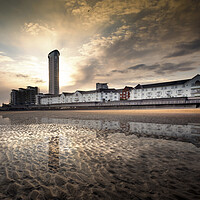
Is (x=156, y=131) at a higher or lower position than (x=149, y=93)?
lower

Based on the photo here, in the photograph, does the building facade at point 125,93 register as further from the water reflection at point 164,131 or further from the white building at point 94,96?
the water reflection at point 164,131

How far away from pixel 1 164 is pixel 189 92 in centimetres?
7961

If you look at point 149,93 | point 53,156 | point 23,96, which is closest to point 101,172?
point 53,156

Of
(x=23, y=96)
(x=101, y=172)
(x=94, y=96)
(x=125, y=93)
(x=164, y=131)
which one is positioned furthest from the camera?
(x=23, y=96)

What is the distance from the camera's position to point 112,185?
296 cm

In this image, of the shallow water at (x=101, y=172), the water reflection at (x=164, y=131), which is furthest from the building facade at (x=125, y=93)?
the shallow water at (x=101, y=172)

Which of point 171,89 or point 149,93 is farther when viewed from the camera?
point 149,93

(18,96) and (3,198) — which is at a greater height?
(18,96)

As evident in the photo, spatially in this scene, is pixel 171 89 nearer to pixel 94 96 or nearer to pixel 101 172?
pixel 94 96

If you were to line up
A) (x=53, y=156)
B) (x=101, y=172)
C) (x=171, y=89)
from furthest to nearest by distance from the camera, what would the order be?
(x=171, y=89)
(x=53, y=156)
(x=101, y=172)

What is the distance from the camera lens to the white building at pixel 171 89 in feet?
207

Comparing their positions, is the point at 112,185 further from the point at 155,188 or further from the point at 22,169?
the point at 22,169

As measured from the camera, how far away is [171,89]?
224 feet

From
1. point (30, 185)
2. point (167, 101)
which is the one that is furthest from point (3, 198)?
point (167, 101)
